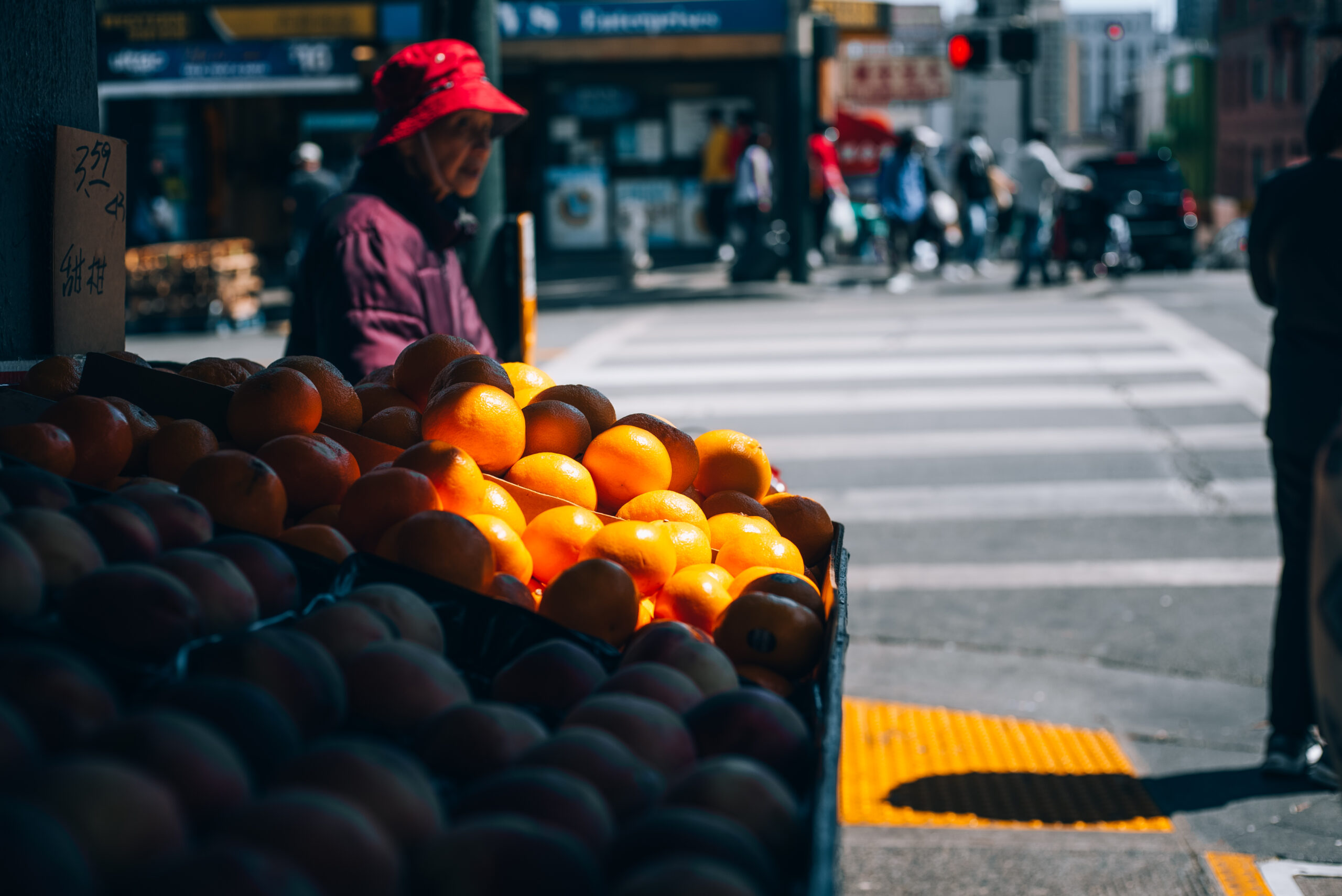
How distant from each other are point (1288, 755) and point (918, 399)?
6.17 metres

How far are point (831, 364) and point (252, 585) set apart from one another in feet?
33.4

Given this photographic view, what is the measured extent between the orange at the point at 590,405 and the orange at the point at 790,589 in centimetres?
65

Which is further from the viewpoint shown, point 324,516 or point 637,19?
point 637,19

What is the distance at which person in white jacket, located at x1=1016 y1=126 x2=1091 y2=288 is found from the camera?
55.2 ft

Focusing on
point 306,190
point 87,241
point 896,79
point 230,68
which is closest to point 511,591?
point 87,241

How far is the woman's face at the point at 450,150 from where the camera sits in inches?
138

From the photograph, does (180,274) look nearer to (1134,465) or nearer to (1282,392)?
(1134,465)

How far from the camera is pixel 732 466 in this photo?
2.69 meters

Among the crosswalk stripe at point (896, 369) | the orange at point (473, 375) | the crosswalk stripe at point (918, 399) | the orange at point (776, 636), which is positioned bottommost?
the crosswalk stripe at point (918, 399)

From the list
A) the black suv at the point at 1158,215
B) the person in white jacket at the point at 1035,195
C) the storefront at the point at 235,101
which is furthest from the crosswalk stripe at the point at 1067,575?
the black suv at the point at 1158,215

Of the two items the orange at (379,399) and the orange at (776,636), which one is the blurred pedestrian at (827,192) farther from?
the orange at (776,636)

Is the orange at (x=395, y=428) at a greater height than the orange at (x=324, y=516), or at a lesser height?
greater

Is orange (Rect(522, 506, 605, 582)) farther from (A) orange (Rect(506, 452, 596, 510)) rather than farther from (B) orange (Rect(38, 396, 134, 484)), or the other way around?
(B) orange (Rect(38, 396, 134, 484))

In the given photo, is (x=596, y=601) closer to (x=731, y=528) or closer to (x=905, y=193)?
(x=731, y=528)
